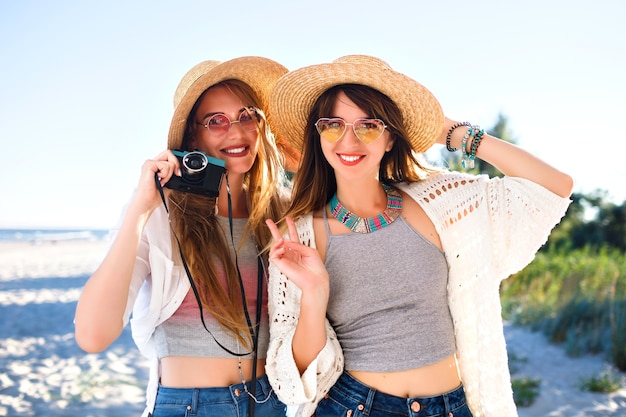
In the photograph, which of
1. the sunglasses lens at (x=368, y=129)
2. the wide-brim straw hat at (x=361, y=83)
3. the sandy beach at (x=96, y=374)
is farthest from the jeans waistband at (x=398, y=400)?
the sandy beach at (x=96, y=374)

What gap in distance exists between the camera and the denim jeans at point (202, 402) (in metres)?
2.38

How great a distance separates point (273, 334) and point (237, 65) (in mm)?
1364

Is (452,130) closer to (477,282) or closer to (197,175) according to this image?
(477,282)

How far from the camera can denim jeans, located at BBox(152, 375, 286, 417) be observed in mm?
2385

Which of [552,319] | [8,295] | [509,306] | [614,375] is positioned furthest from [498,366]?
[8,295]

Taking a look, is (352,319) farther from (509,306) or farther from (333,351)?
(509,306)

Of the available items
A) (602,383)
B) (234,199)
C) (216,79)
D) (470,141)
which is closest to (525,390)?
(602,383)

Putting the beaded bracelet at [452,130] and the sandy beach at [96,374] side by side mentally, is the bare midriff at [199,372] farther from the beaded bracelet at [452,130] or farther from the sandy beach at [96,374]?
the sandy beach at [96,374]

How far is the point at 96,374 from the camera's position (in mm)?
7148

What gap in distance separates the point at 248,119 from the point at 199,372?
1.26 m

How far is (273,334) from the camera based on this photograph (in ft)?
8.36

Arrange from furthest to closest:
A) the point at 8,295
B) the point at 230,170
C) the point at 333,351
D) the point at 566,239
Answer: the point at 566,239
the point at 8,295
the point at 230,170
the point at 333,351

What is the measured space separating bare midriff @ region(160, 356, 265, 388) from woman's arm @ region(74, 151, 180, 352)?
1.19 ft

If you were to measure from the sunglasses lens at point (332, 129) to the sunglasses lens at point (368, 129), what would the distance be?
6 centimetres
